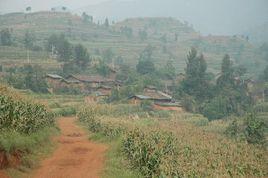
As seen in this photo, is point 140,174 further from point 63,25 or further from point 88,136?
point 63,25

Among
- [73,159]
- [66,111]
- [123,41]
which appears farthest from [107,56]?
[73,159]

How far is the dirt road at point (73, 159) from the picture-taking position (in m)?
20.2

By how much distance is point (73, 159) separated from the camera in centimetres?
2419

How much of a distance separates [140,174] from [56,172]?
13.3 feet

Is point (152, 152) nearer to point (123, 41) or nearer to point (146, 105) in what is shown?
point (146, 105)

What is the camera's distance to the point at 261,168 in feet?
80.1

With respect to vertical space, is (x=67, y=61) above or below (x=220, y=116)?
above

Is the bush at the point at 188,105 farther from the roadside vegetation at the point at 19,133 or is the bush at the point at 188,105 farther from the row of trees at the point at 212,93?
the roadside vegetation at the point at 19,133

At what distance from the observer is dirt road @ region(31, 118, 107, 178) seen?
20234mm

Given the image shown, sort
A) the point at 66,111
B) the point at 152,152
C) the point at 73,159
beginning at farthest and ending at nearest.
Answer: the point at 66,111 → the point at 73,159 → the point at 152,152

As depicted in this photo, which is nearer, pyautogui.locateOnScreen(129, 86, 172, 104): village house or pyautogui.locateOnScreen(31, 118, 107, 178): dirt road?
pyautogui.locateOnScreen(31, 118, 107, 178): dirt road

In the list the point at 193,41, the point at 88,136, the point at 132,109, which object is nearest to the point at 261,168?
the point at 88,136

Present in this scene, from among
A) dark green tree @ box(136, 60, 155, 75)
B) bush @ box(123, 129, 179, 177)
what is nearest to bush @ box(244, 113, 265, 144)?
bush @ box(123, 129, 179, 177)

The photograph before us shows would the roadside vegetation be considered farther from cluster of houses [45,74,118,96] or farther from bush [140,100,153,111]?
cluster of houses [45,74,118,96]
